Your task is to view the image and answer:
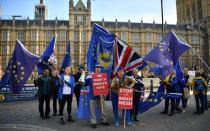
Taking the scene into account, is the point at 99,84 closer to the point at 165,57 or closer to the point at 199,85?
the point at 165,57

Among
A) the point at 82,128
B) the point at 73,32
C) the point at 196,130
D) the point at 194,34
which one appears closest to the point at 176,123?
the point at 196,130

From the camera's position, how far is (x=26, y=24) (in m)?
64.7

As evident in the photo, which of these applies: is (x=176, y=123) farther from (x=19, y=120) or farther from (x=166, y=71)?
(x=19, y=120)

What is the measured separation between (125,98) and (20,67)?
14.8 ft

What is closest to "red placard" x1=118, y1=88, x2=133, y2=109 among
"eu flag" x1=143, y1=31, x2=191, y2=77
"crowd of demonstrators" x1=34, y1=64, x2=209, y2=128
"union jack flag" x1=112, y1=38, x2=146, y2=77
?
"crowd of demonstrators" x1=34, y1=64, x2=209, y2=128

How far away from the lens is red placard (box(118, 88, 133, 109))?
817cm

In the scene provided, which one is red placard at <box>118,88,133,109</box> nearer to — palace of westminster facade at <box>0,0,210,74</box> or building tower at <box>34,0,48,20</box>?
palace of westminster facade at <box>0,0,210,74</box>

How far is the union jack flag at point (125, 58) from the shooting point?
938 centimetres

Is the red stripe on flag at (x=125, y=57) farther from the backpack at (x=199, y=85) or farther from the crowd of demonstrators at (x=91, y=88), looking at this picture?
the backpack at (x=199, y=85)

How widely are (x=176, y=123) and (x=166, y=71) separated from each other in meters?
2.39

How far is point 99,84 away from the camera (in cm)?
821

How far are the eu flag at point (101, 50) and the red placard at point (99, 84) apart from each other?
938 millimetres

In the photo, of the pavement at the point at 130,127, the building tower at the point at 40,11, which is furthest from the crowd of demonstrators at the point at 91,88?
the building tower at the point at 40,11

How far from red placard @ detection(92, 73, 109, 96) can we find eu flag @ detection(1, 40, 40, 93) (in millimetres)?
3024
